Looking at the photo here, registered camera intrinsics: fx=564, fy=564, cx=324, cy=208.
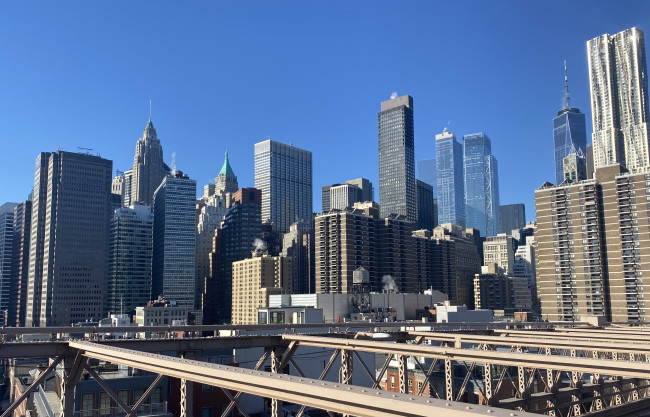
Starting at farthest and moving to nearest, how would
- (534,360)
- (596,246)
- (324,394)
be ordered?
(596,246) → (534,360) → (324,394)

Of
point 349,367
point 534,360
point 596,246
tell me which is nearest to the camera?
point 534,360

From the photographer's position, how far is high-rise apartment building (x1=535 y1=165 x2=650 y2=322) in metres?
148

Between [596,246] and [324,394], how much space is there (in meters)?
165

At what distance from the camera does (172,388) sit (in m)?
50.1

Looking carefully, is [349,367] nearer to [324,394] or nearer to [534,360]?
[534,360]

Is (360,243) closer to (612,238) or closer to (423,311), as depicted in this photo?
(423,311)

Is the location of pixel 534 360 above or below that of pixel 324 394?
below

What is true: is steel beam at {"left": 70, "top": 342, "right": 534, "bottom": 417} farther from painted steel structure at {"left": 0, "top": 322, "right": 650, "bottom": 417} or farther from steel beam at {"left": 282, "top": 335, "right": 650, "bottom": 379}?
steel beam at {"left": 282, "top": 335, "right": 650, "bottom": 379}

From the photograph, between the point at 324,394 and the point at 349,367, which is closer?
the point at 324,394

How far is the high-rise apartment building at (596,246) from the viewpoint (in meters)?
148

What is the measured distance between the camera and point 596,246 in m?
156

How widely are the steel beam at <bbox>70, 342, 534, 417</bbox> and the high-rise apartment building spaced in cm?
15467

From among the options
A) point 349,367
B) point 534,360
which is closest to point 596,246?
point 349,367

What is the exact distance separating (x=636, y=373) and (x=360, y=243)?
185 m
